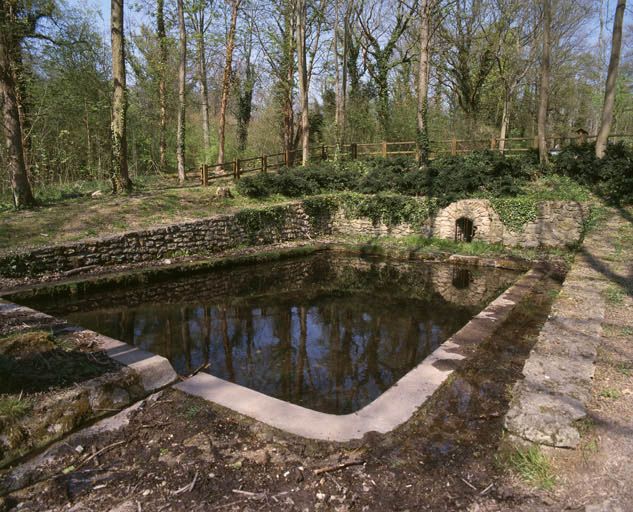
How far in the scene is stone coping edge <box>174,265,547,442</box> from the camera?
130 inches

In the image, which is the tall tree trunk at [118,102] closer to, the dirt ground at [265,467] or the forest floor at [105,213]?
the forest floor at [105,213]

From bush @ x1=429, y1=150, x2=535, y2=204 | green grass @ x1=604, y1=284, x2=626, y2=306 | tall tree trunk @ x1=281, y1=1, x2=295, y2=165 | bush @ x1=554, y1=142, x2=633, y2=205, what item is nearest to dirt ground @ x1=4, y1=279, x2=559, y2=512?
green grass @ x1=604, y1=284, x2=626, y2=306

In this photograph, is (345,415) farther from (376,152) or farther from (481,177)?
(376,152)

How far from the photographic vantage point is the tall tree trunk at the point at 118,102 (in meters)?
12.2

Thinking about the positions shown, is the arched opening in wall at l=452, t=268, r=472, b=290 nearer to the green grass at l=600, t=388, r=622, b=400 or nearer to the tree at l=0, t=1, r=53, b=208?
the green grass at l=600, t=388, r=622, b=400

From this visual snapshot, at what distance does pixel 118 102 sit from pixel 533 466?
13405 millimetres

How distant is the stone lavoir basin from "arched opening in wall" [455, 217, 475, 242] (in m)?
2.28

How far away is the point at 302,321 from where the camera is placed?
7062 mm

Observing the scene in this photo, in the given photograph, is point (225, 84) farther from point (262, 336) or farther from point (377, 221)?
point (262, 336)

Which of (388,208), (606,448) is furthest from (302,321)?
(388,208)

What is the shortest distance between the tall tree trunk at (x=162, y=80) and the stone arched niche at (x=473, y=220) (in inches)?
494

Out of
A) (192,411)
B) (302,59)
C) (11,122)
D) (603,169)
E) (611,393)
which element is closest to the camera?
(611,393)

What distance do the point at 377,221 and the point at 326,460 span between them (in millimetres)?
11196

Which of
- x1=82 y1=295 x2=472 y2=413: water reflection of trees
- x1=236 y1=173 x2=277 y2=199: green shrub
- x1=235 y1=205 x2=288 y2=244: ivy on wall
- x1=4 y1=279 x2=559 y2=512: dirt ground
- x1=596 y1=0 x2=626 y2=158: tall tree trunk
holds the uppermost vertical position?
x1=596 y1=0 x2=626 y2=158: tall tree trunk
